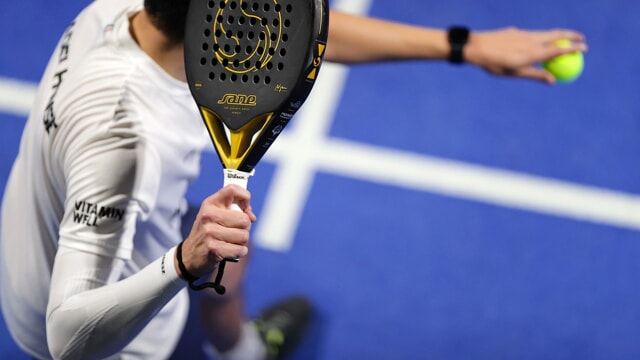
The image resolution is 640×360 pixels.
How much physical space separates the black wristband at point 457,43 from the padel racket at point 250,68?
3.54 ft

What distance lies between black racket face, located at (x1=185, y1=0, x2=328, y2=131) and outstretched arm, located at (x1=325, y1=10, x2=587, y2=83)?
0.89 m

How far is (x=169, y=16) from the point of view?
6.71 feet

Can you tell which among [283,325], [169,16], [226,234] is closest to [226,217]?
[226,234]

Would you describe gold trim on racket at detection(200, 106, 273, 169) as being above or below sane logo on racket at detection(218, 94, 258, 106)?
below

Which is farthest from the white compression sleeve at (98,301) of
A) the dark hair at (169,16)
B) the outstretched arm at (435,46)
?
the outstretched arm at (435,46)

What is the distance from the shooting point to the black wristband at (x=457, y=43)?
2.81 metres

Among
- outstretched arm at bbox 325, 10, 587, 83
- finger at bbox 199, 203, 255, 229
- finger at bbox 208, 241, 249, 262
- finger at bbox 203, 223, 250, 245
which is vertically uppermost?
outstretched arm at bbox 325, 10, 587, 83

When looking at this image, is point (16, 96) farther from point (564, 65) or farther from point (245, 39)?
point (245, 39)

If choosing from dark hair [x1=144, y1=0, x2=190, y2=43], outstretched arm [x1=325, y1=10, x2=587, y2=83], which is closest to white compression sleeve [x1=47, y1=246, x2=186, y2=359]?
dark hair [x1=144, y1=0, x2=190, y2=43]

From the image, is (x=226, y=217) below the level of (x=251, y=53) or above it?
below

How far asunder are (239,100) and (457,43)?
3.85 feet

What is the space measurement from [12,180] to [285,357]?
4.67 ft

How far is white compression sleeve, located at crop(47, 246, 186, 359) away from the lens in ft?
6.17

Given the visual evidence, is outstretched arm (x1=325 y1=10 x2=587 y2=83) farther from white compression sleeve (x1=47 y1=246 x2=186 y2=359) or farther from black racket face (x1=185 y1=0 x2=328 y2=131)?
white compression sleeve (x1=47 y1=246 x2=186 y2=359)
